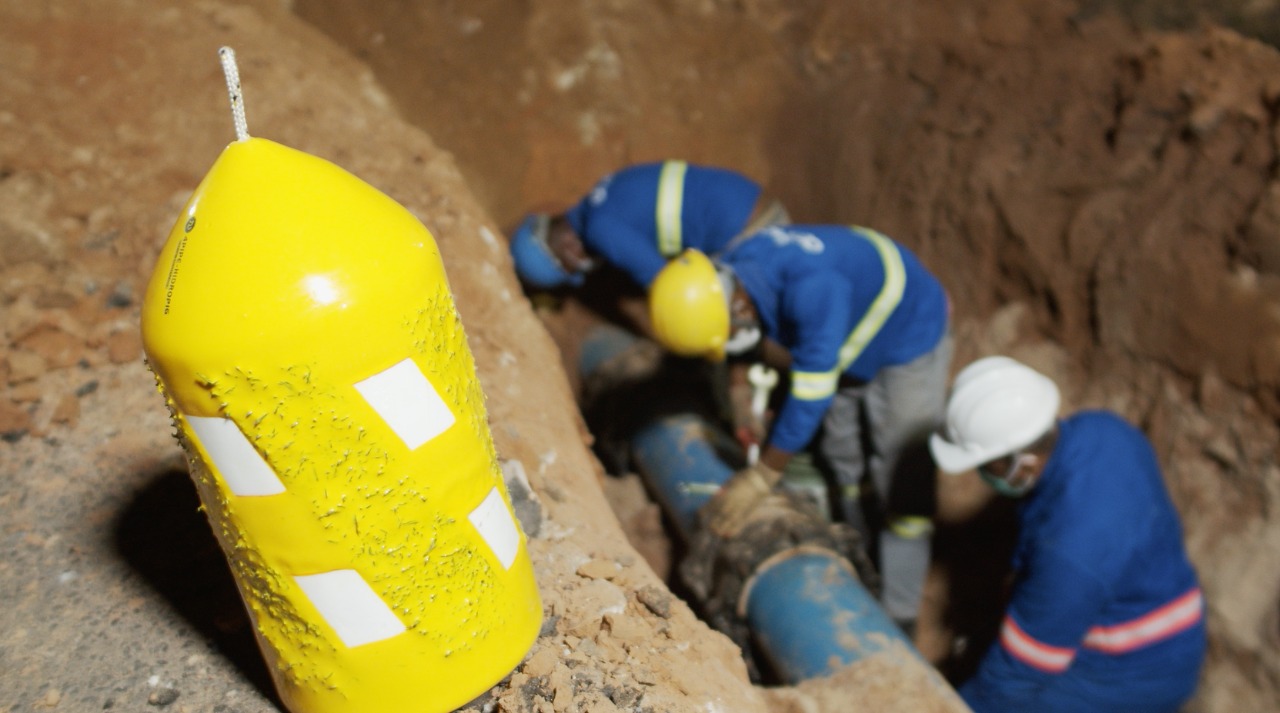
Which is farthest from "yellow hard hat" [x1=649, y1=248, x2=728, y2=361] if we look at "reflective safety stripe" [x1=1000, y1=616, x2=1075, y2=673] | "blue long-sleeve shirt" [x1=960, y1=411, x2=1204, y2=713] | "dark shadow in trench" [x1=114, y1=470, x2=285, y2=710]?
"dark shadow in trench" [x1=114, y1=470, x2=285, y2=710]

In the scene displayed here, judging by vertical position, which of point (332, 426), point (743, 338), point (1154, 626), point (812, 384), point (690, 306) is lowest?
point (1154, 626)

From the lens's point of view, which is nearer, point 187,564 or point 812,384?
point 187,564

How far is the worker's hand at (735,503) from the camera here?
9.42 ft

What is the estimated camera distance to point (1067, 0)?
4344 mm

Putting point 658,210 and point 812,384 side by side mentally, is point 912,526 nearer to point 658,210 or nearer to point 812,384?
point 812,384

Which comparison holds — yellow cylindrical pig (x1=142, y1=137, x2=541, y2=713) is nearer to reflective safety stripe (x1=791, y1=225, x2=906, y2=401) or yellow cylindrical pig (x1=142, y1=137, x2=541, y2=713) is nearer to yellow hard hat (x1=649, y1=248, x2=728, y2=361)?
yellow hard hat (x1=649, y1=248, x2=728, y2=361)

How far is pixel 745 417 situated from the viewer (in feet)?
16.0

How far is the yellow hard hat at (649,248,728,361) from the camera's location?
3135 millimetres

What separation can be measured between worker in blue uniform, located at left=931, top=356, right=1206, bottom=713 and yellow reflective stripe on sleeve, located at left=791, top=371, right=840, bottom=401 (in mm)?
478

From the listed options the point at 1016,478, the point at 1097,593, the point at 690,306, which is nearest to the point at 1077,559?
the point at 1097,593

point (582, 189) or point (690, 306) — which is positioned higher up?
point (690, 306)

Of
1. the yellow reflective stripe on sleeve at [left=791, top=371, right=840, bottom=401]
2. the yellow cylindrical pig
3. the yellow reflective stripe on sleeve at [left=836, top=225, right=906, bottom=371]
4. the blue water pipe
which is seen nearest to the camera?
the yellow cylindrical pig

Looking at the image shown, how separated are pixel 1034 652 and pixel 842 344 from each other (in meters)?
1.29

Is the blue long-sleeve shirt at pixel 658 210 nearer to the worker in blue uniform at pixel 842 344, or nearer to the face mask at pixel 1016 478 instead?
the worker in blue uniform at pixel 842 344
